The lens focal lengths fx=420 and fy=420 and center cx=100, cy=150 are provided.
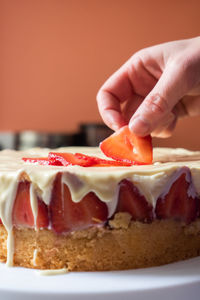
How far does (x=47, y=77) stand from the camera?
16.5 ft

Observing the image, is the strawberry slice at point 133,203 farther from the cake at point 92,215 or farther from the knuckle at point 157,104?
the knuckle at point 157,104

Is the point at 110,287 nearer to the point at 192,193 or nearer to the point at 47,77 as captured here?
the point at 192,193

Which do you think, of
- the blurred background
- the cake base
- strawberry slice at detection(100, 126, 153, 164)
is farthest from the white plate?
the blurred background

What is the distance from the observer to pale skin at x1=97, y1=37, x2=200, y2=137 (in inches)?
44.5

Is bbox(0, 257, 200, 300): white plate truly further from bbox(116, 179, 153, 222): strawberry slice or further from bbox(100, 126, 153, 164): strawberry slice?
bbox(100, 126, 153, 164): strawberry slice

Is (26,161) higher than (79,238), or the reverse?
(26,161)

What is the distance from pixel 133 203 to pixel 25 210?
233mm

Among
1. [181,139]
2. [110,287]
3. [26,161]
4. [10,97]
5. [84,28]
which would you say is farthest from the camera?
[10,97]

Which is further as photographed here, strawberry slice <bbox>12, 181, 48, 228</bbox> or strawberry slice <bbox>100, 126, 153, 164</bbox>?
strawberry slice <bbox>100, 126, 153, 164</bbox>

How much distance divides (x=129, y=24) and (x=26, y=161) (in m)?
3.73

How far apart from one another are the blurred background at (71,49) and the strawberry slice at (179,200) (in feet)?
11.1

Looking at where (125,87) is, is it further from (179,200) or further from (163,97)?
(179,200)

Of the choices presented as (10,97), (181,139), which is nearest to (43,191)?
(181,139)

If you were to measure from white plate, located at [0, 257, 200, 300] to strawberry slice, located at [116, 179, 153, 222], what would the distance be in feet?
0.39
